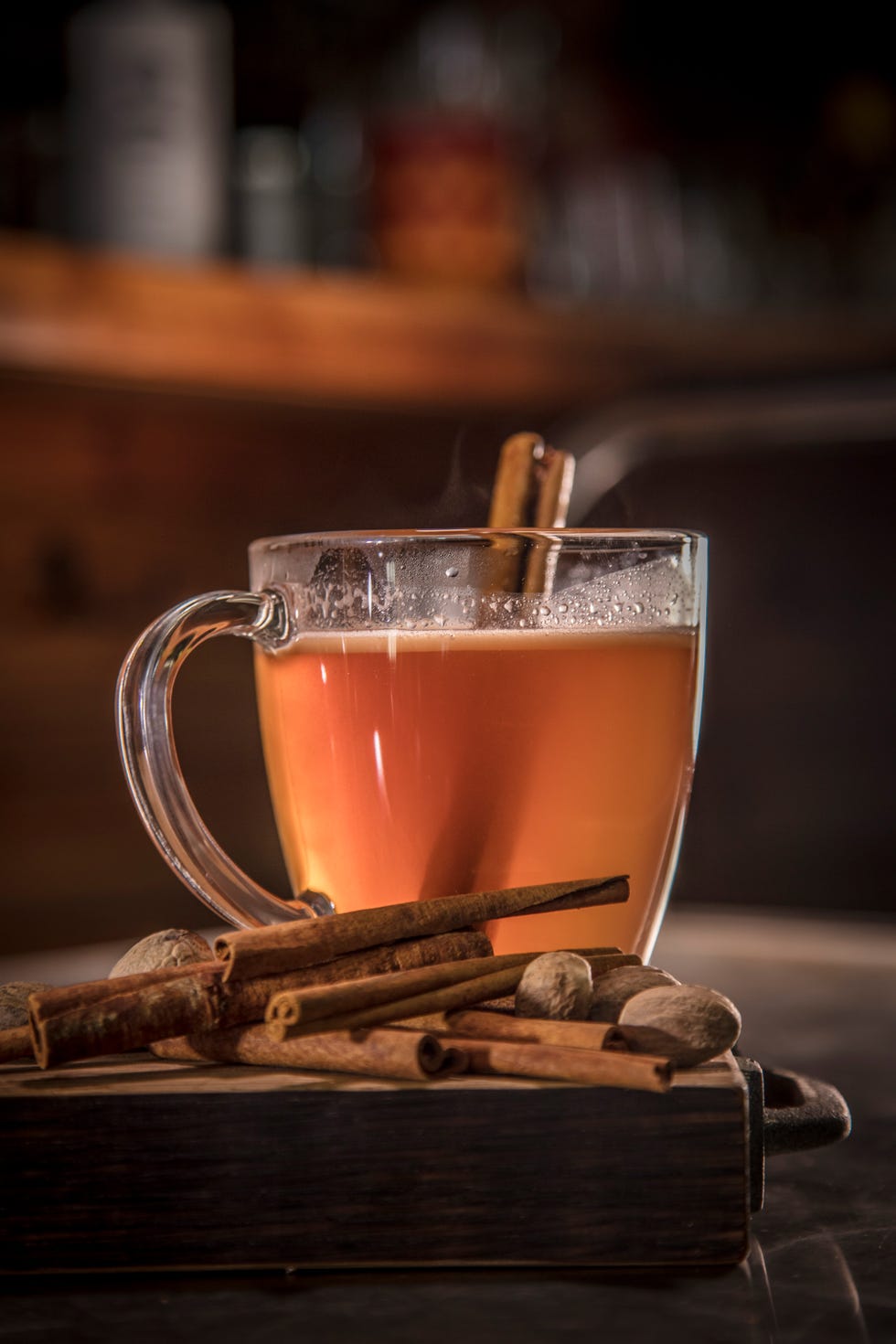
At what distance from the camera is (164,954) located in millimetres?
600

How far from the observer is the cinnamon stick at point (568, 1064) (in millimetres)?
482

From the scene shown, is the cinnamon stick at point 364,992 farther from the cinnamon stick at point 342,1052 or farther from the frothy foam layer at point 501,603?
the frothy foam layer at point 501,603

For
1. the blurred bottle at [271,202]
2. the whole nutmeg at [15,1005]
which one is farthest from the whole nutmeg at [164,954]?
the blurred bottle at [271,202]

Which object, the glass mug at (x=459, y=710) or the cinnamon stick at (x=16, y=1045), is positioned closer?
the cinnamon stick at (x=16, y=1045)

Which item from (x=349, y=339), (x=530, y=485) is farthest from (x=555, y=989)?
(x=349, y=339)

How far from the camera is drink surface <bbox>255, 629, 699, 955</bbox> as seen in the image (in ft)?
2.33

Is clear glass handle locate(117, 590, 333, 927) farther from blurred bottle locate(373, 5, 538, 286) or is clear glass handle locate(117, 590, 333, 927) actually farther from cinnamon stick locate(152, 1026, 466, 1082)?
blurred bottle locate(373, 5, 538, 286)

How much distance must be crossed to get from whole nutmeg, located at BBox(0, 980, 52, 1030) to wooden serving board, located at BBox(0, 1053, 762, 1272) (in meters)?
0.07

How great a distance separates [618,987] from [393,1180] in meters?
0.12

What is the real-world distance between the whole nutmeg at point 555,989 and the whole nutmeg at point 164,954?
0.42 ft

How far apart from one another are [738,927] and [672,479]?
1.23 metres

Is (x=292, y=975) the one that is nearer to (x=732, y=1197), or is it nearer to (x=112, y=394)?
(x=732, y=1197)

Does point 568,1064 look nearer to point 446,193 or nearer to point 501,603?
point 501,603

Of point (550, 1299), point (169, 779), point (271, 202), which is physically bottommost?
point (550, 1299)
